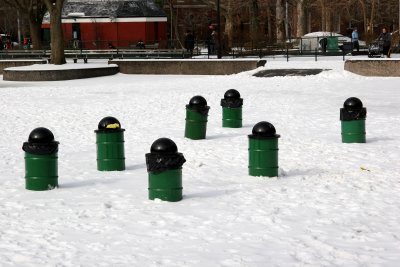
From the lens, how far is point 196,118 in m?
14.6

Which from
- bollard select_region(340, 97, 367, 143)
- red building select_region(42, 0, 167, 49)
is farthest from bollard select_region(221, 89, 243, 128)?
red building select_region(42, 0, 167, 49)

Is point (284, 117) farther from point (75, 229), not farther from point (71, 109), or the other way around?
point (75, 229)

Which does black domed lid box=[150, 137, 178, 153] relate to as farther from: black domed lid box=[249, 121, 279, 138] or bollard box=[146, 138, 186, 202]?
black domed lid box=[249, 121, 279, 138]

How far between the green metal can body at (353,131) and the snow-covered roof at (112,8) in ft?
184

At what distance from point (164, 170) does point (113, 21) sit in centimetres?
6050

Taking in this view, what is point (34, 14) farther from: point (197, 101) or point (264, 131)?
point (264, 131)

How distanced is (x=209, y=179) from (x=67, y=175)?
2.07m

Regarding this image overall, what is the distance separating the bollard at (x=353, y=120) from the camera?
1364 centimetres

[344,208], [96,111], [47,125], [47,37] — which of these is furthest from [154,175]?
[47,37]

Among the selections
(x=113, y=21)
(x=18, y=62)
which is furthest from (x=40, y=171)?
(x=113, y=21)

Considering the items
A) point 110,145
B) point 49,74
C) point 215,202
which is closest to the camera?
point 215,202

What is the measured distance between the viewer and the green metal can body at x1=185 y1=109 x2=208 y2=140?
575 inches

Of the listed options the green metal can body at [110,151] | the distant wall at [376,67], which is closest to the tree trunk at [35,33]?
the distant wall at [376,67]

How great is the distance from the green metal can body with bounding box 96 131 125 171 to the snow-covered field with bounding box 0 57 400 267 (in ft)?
0.65
